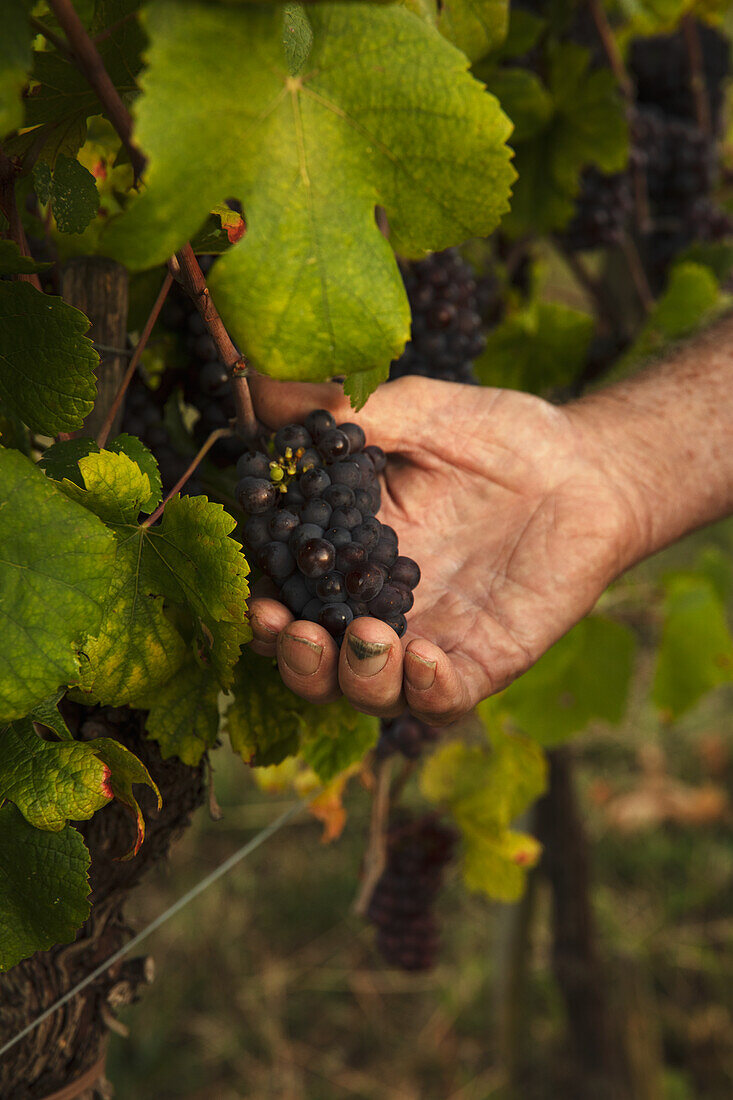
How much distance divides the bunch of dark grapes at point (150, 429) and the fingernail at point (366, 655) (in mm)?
260

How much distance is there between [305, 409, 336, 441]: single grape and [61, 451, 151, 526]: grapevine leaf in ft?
0.51

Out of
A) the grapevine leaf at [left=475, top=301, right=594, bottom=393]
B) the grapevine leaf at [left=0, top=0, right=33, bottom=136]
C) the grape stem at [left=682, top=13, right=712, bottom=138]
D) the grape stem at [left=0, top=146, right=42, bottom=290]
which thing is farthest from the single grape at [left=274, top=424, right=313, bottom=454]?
the grape stem at [left=682, top=13, right=712, bottom=138]

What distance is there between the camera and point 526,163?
4.41ft

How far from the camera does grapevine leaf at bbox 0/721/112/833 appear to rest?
1.72 ft

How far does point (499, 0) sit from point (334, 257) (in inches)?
20.8

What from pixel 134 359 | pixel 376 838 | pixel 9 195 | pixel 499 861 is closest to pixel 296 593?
pixel 134 359

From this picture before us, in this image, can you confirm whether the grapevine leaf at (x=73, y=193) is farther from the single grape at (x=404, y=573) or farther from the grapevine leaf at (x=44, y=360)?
the single grape at (x=404, y=573)

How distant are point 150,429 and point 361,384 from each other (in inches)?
9.1

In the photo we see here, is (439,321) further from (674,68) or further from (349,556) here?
(674,68)

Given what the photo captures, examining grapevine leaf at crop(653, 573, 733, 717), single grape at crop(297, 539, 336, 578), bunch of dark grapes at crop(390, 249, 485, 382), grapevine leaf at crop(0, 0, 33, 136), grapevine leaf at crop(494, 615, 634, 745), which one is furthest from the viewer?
grapevine leaf at crop(653, 573, 733, 717)

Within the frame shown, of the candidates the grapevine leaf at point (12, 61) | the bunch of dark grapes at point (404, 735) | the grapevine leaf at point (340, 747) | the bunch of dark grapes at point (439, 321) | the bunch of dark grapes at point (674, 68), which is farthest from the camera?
the bunch of dark grapes at point (674, 68)

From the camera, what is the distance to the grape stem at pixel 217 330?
1.81 feet

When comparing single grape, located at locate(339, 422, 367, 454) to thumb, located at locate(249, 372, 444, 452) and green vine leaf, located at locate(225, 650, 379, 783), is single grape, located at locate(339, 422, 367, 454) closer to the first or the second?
thumb, located at locate(249, 372, 444, 452)

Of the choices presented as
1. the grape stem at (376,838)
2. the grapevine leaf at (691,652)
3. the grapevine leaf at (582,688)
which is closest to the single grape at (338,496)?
the grape stem at (376,838)
